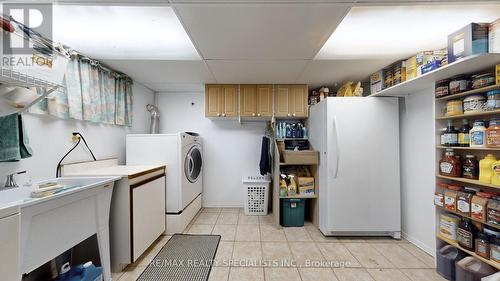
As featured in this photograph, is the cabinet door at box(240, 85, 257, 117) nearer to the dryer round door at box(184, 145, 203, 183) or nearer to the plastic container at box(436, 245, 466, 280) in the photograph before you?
the dryer round door at box(184, 145, 203, 183)

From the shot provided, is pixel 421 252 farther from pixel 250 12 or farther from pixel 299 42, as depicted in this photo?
pixel 250 12

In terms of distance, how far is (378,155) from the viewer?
2547 millimetres

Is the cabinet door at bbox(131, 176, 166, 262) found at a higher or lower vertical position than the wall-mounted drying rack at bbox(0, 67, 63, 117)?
lower

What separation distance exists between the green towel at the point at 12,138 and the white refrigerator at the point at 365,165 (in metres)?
2.88

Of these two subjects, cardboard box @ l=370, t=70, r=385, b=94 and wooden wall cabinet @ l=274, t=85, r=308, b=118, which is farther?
wooden wall cabinet @ l=274, t=85, r=308, b=118

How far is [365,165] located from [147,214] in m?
2.61

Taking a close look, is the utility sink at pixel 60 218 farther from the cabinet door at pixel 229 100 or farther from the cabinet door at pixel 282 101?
the cabinet door at pixel 282 101

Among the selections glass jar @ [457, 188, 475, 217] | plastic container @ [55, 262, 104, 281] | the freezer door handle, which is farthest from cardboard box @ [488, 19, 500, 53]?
plastic container @ [55, 262, 104, 281]

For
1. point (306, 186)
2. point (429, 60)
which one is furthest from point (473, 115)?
point (306, 186)

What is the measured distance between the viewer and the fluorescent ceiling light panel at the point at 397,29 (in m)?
1.52

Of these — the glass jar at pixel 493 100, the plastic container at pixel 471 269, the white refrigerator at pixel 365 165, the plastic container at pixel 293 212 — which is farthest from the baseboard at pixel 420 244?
the glass jar at pixel 493 100

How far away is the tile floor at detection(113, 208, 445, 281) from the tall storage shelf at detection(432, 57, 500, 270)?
452 millimetres

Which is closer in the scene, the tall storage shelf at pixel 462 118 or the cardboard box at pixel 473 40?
the cardboard box at pixel 473 40

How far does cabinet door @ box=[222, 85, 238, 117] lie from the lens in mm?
3219
